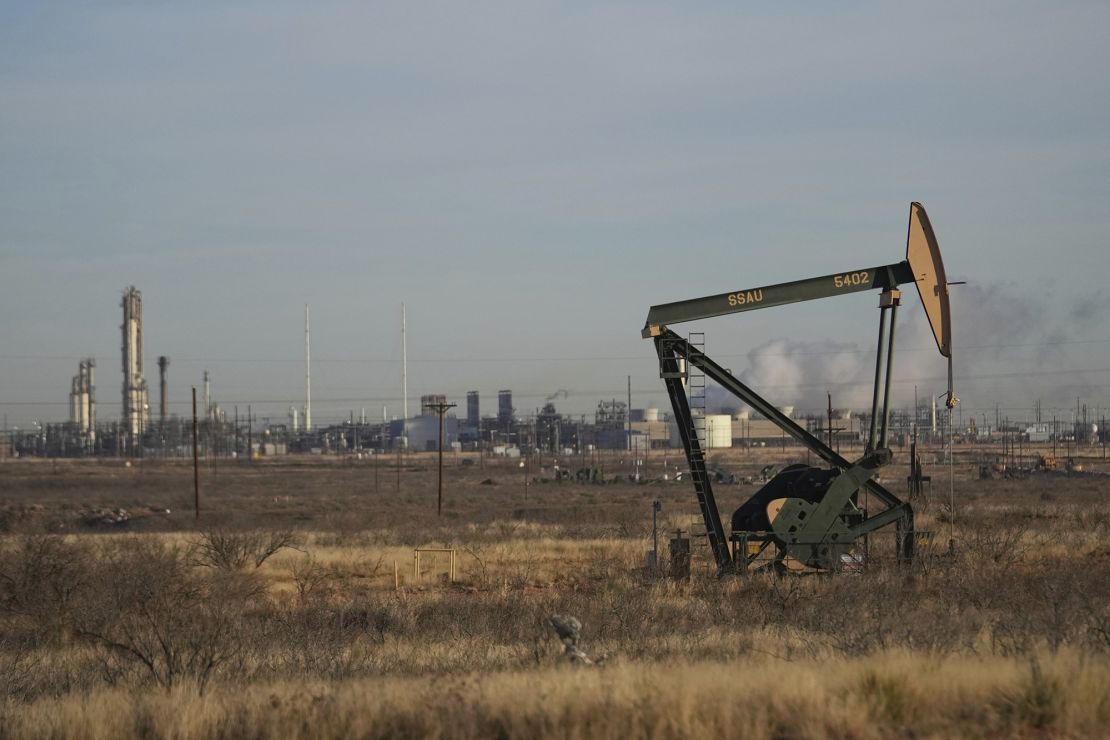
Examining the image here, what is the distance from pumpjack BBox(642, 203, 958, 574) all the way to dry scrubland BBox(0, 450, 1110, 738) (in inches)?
29.6

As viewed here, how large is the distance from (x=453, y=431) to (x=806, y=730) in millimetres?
177318

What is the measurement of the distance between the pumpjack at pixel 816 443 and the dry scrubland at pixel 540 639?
75 centimetres

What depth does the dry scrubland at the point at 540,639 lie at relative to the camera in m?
8.53

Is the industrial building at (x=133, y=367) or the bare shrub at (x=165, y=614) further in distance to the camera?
the industrial building at (x=133, y=367)

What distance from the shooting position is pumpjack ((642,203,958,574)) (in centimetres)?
1927

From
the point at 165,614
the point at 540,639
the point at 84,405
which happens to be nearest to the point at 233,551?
the point at 165,614

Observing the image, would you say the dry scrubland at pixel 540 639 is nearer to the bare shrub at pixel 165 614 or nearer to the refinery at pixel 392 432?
the bare shrub at pixel 165 614

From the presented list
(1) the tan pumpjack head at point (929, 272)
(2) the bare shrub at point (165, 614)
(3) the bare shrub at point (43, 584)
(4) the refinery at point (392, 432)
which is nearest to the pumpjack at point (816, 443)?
(1) the tan pumpjack head at point (929, 272)

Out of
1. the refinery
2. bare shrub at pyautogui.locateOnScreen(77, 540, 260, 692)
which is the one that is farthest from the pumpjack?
the refinery

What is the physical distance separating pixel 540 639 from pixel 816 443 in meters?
7.63

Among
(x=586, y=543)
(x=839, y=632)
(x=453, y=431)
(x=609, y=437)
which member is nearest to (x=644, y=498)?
(x=586, y=543)

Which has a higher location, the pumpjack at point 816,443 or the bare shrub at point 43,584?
the pumpjack at point 816,443

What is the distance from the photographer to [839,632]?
13.0 metres

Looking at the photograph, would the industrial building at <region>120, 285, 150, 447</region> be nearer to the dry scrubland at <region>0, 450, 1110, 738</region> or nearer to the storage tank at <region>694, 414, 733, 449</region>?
the storage tank at <region>694, 414, 733, 449</region>
